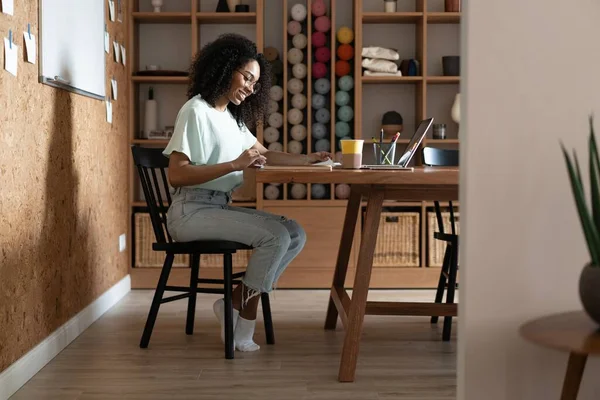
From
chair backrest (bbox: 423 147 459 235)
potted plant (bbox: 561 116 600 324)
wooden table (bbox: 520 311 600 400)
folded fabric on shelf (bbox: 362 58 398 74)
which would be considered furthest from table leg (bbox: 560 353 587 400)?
folded fabric on shelf (bbox: 362 58 398 74)

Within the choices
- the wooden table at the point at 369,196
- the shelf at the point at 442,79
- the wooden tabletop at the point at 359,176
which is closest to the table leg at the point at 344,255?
the wooden table at the point at 369,196

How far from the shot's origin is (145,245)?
4859 millimetres

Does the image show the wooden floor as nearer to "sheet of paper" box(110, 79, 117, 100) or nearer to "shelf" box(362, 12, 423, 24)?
"sheet of paper" box(110, 79, 117, 100)

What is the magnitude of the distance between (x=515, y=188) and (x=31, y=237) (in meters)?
1.95

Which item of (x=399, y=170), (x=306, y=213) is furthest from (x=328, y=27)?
(x=399, y=170)

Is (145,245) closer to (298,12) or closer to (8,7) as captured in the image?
(298,12)

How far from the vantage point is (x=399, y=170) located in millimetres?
2742

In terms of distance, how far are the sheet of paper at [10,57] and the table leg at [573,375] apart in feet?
6.59

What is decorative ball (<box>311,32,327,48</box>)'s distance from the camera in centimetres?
494

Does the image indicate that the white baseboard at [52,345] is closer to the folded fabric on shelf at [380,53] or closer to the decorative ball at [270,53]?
the decorative ball at [270,53]

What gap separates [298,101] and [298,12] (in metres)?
0.55

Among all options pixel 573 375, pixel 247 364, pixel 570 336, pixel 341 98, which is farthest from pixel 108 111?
pixel 570 336

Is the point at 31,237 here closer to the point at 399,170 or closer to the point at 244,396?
the point at 244,396

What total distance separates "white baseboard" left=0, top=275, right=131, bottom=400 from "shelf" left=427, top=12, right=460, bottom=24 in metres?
2.48
